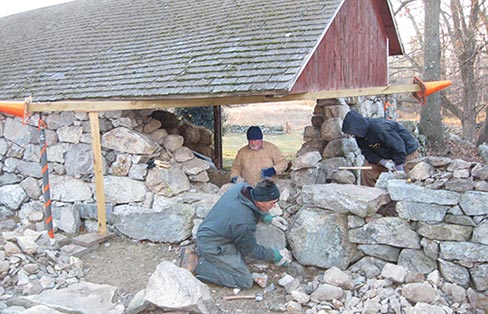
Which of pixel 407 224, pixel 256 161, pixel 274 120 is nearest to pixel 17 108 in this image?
pixel 256 161

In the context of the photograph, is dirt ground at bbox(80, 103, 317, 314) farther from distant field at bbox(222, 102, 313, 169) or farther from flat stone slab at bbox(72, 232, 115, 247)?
distant field at bbox(222, 102, 313, 169)

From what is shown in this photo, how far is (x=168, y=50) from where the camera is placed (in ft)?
25.0

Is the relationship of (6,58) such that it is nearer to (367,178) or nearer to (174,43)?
(174,43)

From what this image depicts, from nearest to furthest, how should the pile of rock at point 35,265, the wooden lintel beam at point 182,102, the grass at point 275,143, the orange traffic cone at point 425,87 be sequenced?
the pile of rock at point 35,265, the wooden lintel beam at point 182,102, the orange traffic cone at point 425,87, the grass at point 275,143

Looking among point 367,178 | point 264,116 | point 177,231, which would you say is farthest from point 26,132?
point 264,116

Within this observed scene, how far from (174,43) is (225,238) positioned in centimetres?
444

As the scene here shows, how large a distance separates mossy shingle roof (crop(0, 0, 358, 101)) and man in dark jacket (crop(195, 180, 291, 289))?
1.44 metres

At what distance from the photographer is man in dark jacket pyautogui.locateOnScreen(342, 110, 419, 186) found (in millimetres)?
6137

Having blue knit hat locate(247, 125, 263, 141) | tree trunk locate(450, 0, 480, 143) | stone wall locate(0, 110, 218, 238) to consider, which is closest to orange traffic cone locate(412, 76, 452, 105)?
blue knit hat locate(247, 125, 263, 141)

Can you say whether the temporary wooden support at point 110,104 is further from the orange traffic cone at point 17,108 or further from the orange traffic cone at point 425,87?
the orange traffic cone at point 425,87

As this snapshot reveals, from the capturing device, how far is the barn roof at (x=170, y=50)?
594cm

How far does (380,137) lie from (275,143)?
35.9 ft

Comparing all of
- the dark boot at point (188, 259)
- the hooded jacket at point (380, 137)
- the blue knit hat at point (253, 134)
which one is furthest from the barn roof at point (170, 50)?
the dark boot at point (188, 259)

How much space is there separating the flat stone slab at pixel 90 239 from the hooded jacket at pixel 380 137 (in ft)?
13.1
